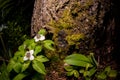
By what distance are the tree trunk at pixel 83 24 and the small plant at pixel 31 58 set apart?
0.39ft

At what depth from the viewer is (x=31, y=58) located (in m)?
2.06

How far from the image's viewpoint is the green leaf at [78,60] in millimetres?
2091

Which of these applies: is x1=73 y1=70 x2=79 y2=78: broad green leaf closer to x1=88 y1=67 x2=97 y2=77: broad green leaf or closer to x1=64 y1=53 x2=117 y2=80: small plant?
x1=64 y1=53 x2=117 y2=80: small plant

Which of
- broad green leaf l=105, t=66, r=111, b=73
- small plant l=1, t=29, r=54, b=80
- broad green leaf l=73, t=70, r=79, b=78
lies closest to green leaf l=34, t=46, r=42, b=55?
small plant l=1, t=29, r=54, b=80

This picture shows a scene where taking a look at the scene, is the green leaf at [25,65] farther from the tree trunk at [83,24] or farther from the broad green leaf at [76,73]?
the broad green leaf at [76,73]

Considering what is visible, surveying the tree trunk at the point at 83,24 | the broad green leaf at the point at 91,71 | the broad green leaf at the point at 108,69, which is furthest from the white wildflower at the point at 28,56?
the broad green leaf at the point at 108,69

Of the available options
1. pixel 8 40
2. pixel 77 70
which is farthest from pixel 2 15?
pixel 77 70

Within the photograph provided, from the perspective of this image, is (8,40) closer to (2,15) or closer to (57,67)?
(2,15)

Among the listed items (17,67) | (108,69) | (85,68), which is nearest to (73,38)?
(85,68)

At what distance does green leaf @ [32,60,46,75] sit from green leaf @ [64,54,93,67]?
0.21 metres

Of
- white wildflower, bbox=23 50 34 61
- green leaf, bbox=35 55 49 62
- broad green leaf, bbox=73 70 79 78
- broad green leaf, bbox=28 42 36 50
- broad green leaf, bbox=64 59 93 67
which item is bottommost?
broad green leaf, bbox=73 70 79 78

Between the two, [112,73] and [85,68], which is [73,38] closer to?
[85,68]

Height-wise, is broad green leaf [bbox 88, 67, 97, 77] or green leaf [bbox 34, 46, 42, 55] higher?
green leaf [bbox 34, 46, 42, 55]

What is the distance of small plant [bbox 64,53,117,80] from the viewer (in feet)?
6.82
